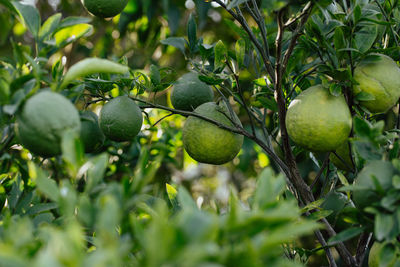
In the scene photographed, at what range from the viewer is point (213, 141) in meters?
1.21

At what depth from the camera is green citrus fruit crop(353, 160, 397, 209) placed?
2.60ft

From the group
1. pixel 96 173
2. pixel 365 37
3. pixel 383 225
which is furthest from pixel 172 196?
pixel 365 37

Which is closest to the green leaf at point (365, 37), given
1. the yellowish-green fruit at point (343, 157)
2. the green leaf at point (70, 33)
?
the yellowish-green fruit at point (343, 157)

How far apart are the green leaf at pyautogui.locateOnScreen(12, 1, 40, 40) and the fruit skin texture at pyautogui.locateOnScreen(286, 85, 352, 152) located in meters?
0.57

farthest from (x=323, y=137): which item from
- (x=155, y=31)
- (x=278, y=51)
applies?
(x=155, y=31)

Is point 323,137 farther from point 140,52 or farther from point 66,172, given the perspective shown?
point 140,52

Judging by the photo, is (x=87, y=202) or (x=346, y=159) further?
(x=346, y=159)

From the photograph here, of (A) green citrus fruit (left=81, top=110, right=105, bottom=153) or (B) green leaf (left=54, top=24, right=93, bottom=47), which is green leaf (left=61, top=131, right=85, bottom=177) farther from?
(A) green citrus fruit (left=81, top=110, right=105, bottom=153)

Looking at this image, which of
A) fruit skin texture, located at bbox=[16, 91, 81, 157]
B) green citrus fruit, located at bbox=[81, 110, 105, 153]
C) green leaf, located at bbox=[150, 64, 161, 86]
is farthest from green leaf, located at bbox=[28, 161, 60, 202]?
green leaf, located at bbox=[150, 64, 161, 86]

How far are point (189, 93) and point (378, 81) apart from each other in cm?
53

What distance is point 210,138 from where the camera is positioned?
121 centimetres

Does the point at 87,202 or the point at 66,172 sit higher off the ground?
the point at 87,202

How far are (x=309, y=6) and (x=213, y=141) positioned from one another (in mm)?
437

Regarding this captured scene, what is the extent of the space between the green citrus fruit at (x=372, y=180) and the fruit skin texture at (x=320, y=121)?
0.16 m
